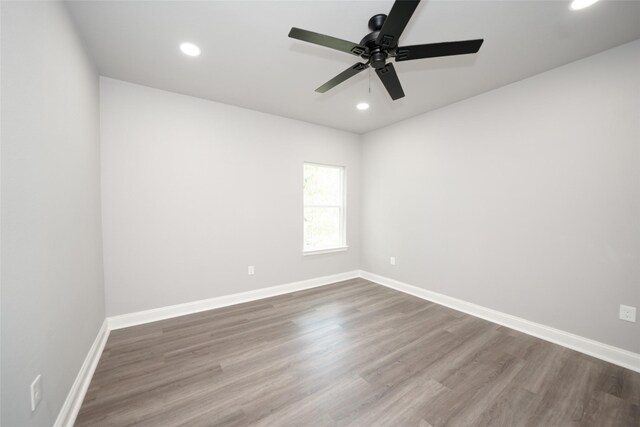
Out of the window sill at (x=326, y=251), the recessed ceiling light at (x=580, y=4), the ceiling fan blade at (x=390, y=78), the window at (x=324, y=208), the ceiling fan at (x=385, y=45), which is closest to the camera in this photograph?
the ceiling fan at (x=385, y=45)

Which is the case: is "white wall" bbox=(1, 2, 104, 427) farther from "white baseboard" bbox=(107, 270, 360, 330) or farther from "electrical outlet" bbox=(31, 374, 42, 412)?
"white baseboard" bbox=(107, 270, 360, 330)

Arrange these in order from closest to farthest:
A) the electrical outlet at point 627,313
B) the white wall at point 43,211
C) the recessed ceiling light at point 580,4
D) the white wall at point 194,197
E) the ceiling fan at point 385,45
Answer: the white wall at point 43,211 → the ceiling fan at point 385,45 → the recessed ceiling light at point 580,4 → the electrical outlet at point 627,313 → the white wall at point 194,197

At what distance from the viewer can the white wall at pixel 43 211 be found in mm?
1024

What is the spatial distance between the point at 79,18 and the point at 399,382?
3606 millimetres

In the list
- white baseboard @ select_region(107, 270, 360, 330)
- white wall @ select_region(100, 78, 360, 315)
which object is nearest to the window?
white wall @ select_region(100, 78, 360, 315)

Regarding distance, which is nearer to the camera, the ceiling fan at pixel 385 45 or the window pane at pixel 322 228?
the ceiling fan at pixel 385 45

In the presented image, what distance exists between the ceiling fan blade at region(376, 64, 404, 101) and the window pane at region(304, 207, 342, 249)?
8.01ft

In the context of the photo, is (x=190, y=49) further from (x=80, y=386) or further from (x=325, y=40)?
(x=80, y=386)

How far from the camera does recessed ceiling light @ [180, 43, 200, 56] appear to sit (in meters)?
2.10

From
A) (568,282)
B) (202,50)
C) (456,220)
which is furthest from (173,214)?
(568,282)

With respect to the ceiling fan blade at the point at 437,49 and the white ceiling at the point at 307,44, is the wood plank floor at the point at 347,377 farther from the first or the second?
the white ceiling at the point at 307,44

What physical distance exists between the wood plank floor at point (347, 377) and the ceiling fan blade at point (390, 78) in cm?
234

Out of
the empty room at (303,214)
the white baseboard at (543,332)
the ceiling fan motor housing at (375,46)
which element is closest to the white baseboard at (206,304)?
the empty room at (303,214)

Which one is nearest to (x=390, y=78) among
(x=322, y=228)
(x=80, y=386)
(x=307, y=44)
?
(x=307, y=44)
